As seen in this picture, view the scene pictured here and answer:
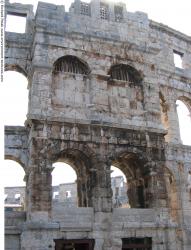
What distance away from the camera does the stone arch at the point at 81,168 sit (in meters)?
13.5

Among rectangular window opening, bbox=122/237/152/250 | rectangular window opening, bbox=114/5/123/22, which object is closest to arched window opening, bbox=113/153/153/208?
rectangular window opening, bbox=122/237/152/250

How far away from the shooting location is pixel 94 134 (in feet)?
44.5

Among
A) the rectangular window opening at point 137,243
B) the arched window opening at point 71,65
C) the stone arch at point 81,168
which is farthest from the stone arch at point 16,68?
the rectangular window opening at point 137,243

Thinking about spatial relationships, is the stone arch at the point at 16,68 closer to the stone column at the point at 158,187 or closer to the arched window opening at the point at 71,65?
the arched window opening at the point at 71,65

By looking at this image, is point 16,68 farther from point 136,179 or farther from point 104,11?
point 136,179

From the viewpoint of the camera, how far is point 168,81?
18812mm

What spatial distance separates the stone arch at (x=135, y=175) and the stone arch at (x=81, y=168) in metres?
1.31

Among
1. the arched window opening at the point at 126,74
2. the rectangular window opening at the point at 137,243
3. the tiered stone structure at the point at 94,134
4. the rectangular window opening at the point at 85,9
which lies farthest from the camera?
the rectangular window opening at the point at 85,9

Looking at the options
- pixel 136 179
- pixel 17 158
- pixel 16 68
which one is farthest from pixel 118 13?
pixel 17 158

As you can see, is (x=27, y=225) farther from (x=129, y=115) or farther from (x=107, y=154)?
(x=129, y=115)

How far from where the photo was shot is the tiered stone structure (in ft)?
40.8

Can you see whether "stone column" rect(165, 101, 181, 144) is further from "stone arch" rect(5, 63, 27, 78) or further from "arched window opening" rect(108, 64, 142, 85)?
"stone arch" rect(5, 63, 27, 78)

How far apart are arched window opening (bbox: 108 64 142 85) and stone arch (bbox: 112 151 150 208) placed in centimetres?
320

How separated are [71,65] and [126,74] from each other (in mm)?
2386
